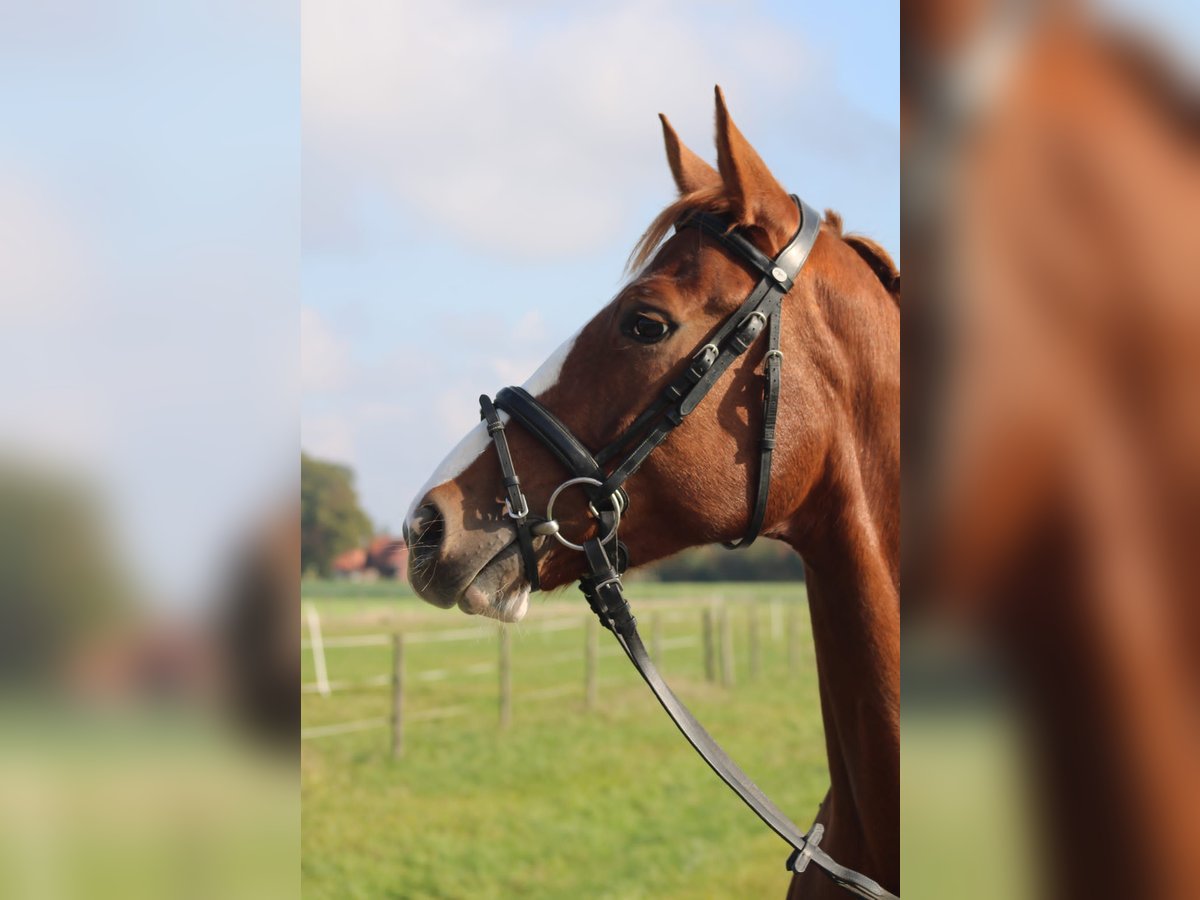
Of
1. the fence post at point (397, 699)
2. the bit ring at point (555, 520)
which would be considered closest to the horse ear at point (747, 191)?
the bit ring at point (555, 520)

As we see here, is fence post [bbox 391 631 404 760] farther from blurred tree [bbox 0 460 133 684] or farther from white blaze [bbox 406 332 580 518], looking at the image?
blurred tree [bbox 0 460 133 684]

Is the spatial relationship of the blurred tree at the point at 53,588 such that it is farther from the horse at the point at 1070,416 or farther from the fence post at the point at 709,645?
the fence post at the point at 709,645

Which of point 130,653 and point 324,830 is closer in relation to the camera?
point 130,653

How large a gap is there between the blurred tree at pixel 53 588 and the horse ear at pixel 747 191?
204 cm

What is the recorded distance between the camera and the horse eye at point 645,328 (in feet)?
8.26

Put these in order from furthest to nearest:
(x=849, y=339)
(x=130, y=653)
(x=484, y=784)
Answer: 1. (x=484, y=784)
2. (x=849, y=339)
3. (x=130, y=653)

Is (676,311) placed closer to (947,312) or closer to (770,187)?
(770,187)

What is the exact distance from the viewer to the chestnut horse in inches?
94.9

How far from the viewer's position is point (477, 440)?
261 cm

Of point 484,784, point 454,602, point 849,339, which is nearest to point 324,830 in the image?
point 484,784

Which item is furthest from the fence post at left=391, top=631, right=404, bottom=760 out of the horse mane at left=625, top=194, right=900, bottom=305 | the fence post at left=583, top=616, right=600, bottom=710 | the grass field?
the horse mane at left=625, top=194, right=900, bottom=305

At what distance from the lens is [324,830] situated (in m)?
9.39

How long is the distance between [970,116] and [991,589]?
0.74 feet

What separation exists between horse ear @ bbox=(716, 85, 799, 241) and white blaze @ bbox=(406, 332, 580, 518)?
0.53 m
